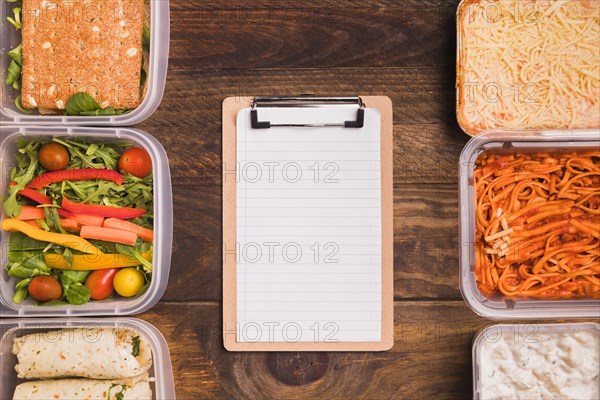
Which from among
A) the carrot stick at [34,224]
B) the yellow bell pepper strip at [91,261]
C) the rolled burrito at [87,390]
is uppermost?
A: the carrot stick at [34,224]

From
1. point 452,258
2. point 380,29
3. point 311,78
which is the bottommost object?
point 452,258

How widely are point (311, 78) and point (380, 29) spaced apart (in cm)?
Answer: 20

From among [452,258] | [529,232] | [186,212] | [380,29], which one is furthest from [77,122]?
[529,232]

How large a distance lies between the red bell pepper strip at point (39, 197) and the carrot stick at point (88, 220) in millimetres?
18

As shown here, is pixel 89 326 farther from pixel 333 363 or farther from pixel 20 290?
pixel 333 363

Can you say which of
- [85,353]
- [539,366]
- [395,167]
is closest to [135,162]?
[85,353]

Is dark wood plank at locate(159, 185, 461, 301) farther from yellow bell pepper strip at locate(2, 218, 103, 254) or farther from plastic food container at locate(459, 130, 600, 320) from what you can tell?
yellow bell pepper strip at locate(2, 218, 103, 254)

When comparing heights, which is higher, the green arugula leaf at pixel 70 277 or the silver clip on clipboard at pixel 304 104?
the silver clip on clipboard at pixel 304 104

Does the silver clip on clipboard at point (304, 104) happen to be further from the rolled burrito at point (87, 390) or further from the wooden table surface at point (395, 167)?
the rolled burrito at point (87, 390)

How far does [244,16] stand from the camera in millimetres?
1235

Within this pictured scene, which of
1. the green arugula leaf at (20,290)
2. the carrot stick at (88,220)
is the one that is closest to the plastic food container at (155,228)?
the green arugula leaf at (20,290)

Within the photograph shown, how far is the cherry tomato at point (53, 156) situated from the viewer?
1158 millimetres

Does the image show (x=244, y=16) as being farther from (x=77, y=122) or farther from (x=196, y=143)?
(x=77, y=122)

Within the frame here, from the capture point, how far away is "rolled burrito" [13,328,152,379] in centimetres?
116
